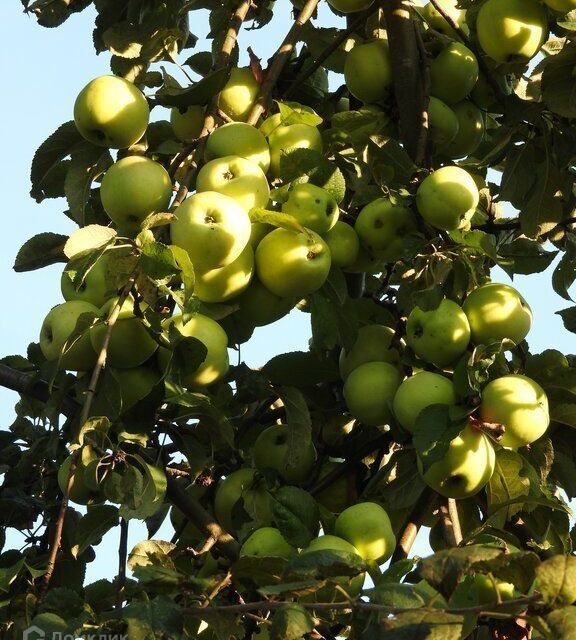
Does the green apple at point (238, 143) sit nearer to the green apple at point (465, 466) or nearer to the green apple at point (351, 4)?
the green apple at point (351, 4)

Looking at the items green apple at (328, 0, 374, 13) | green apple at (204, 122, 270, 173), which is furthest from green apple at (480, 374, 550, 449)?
green apple at (328, 0, 374, 13)

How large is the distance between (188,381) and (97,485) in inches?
13.2

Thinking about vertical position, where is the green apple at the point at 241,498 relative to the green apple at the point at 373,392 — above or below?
below

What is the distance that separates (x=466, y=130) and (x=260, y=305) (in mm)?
921

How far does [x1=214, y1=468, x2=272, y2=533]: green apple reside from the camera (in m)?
2.36

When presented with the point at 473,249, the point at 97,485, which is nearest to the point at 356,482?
the point at 473,249

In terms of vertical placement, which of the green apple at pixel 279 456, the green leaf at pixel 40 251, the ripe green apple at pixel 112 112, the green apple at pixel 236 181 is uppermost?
the ripe green apple at pixel 112 112

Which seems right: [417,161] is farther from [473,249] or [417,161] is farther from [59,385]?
[59,385]

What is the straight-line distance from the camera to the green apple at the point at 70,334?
204cm

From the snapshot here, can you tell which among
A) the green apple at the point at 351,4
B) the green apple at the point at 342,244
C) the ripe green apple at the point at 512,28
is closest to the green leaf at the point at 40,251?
the green apple at the point at 342,244

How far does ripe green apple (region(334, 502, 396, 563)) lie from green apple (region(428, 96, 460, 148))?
1044 millimetres

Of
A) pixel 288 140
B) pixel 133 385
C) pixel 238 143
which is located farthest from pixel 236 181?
pixel 133 385

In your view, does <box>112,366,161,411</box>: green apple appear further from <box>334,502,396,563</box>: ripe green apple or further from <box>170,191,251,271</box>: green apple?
<box>334,502,396,563</box>: ripe green apple

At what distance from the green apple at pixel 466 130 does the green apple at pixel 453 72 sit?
6 centimetres
